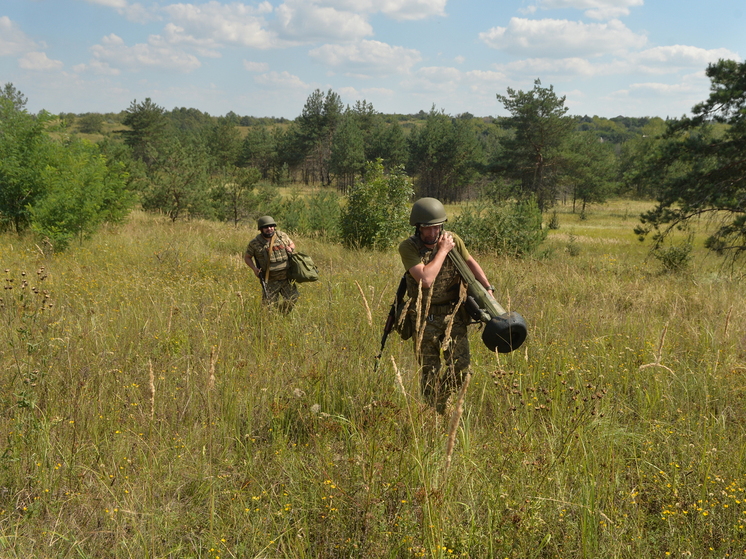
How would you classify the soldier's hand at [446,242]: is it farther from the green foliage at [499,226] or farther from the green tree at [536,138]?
the green tree at [536,138]

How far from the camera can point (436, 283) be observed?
3.23 meters

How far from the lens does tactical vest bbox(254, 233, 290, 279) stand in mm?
5254

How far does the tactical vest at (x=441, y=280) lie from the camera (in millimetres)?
3209

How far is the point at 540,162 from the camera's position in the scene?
3556 cm

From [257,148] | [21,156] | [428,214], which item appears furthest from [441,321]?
[257,148]

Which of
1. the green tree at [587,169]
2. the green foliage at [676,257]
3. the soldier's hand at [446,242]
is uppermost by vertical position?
the green tree at [587,169]

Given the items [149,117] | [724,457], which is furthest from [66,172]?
[149,117]

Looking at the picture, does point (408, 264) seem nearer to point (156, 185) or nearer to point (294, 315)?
point (294, 315)

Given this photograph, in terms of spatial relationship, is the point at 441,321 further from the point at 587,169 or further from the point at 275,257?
the point at 587,169

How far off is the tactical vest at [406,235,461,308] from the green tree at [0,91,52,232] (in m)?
10.3

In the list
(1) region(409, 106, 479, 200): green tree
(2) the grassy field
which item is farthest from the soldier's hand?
(1) region(409, 106, 479, 200): green tree

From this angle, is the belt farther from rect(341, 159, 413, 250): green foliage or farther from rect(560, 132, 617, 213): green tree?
rect(560, 132, 617, 213): green tree

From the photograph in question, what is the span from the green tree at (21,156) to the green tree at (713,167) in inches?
601

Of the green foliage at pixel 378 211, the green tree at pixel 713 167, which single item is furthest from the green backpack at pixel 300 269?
the green tree at pixel 713 167
